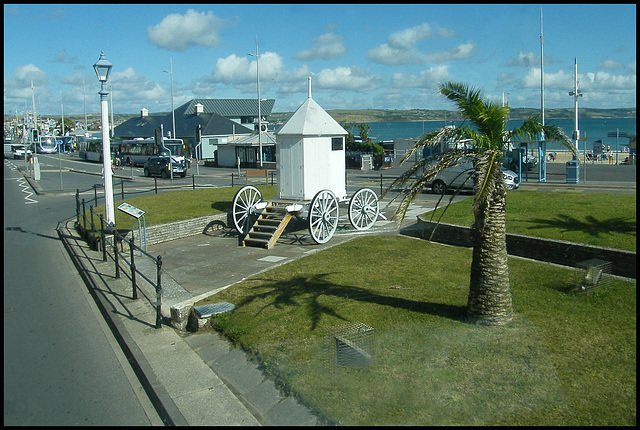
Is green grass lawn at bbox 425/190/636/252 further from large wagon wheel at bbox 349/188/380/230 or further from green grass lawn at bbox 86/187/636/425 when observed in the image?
large wagon wheel at bbox 349/188/380/230

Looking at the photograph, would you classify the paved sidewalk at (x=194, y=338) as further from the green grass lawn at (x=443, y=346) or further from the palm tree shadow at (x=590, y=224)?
the palm tree shadow at (x=590, y=224)

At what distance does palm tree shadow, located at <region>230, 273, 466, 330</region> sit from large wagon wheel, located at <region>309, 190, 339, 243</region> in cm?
438

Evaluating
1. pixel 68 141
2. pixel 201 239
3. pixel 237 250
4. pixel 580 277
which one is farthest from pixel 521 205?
pixel 68 141

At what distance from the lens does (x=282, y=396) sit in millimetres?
→ 6531

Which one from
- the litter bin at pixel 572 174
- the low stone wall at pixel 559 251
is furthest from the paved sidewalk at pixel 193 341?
the litter bin at pixel 572 174

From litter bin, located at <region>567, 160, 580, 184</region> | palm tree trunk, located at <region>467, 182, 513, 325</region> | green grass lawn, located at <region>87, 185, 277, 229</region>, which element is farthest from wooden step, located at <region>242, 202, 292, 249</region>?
litter bin, located at <region>567, 160, 580, 184</region>

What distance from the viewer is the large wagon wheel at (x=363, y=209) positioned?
1739cm

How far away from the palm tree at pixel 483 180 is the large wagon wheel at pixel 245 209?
373 inches

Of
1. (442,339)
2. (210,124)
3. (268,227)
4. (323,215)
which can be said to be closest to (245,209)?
(268,227)

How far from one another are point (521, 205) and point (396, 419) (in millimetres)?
12239

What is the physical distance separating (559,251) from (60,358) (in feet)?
31.9

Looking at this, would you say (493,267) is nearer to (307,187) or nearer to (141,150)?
(307,187)

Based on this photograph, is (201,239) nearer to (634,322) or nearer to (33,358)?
(33,358)

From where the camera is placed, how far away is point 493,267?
8008mm
